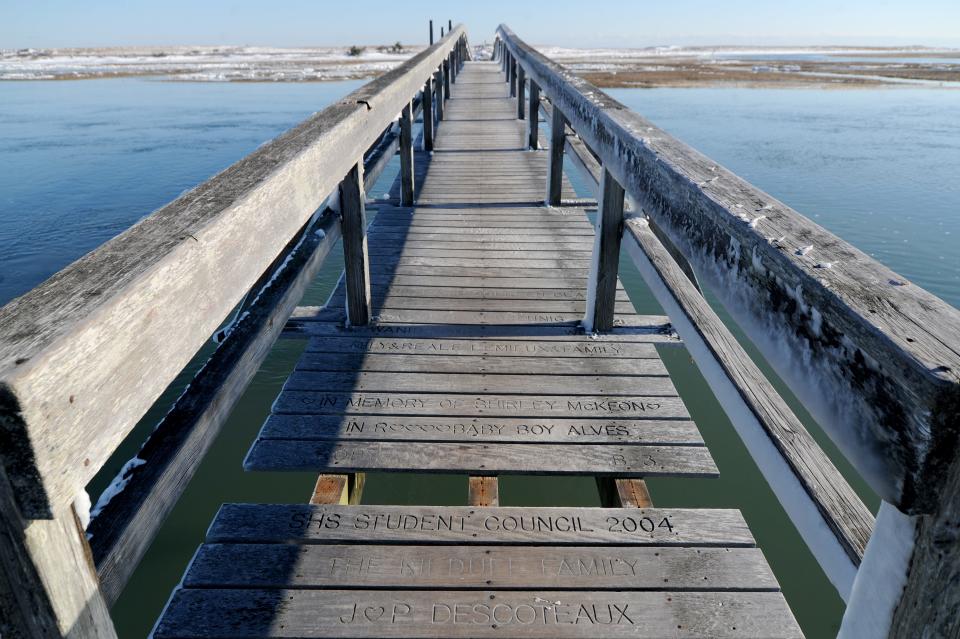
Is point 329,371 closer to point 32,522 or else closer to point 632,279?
point 32,522

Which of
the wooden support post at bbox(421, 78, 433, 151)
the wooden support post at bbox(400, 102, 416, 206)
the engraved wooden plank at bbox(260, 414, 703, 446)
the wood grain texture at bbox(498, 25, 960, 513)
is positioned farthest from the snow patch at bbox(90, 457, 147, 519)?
the wooden support post at bbox(421, 78, 433, 151)

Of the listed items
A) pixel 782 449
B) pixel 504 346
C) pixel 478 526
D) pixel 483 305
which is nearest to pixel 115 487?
pixel 478 526

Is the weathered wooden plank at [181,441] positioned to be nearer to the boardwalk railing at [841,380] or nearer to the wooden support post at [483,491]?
the wooden support post at [483,491]

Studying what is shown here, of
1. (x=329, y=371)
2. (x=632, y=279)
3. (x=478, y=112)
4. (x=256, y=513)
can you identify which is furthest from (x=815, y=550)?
(x=478, y=112)

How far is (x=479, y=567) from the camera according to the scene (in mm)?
2053

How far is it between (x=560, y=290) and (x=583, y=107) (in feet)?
4.45

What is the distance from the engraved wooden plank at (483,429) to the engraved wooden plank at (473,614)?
2.63 feet

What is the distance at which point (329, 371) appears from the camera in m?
3.21

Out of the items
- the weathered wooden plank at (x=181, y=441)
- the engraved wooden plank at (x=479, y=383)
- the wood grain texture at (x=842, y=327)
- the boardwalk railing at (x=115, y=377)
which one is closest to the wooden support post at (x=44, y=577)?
the boardwalk railing at (x=115, y=377)

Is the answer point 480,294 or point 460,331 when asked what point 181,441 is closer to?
point 460,331

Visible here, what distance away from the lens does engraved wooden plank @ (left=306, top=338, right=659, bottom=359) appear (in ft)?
11.2

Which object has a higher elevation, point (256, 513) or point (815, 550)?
point (815, 550)

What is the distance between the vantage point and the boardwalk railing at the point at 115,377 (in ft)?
2.39

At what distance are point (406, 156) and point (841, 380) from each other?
18.0 ft
